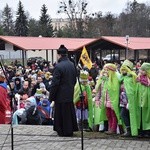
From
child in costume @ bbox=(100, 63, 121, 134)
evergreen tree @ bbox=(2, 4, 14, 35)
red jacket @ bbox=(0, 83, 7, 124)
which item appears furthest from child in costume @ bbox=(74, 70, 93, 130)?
evergreen tree @ bbox=(2, 4, 14, 35)

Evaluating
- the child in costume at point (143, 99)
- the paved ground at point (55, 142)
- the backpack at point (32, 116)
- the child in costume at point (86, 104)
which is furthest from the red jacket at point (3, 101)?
the child in costume at point (143, 99)

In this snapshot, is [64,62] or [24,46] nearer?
[64,62]

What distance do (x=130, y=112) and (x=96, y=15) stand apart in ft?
227

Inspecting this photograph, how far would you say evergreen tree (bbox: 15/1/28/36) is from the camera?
75562 millimetres

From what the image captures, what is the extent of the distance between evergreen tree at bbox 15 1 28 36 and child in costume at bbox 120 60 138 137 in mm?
68505

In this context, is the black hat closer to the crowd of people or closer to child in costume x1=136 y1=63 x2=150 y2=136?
the crowd of people

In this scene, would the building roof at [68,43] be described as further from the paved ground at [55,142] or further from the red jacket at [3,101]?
the paved ground at [55,142]

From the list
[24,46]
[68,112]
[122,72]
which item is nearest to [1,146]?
[68,112]

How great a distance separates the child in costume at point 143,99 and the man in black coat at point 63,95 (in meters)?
1.35

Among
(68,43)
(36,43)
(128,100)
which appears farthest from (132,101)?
(68,43)

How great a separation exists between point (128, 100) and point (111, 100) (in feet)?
1.45

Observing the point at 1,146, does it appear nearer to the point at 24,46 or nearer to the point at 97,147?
the point at 97,147

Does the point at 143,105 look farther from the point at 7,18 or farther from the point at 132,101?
the point at 7,18

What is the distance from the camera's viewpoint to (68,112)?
27.6ft
